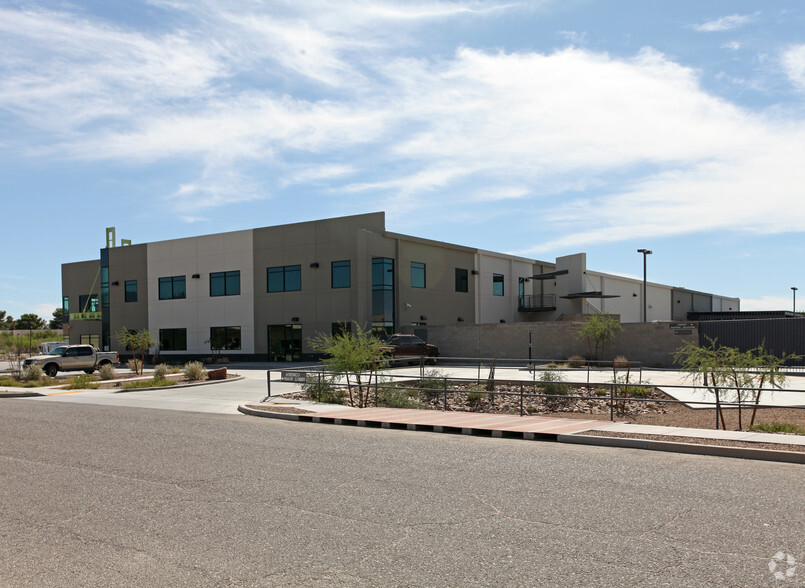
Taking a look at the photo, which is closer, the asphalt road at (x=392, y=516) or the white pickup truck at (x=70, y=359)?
the asphalt road at (x=392, y=516)

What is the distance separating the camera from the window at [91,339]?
6184 cm

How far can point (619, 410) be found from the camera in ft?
70.4

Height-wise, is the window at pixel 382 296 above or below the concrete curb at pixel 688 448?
above

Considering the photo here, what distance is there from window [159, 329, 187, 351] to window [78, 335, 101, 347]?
10025 mm

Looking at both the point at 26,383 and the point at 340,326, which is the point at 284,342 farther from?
the point at 26,383

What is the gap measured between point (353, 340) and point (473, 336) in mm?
23384

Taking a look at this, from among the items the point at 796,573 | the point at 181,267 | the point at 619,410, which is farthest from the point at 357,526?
the point at 181,267

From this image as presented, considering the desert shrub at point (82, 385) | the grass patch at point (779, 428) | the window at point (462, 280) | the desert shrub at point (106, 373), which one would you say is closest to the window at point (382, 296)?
the window at point (462, 280)

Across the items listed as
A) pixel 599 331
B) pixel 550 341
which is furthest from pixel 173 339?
pixel 599 331

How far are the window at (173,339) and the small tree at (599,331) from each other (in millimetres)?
31988

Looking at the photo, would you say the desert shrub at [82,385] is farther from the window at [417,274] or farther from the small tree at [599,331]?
the small tree at [599,331]

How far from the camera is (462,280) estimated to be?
51.6m

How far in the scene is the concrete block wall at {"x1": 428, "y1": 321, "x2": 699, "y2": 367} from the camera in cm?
3647

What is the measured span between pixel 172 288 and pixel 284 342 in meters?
13.0
